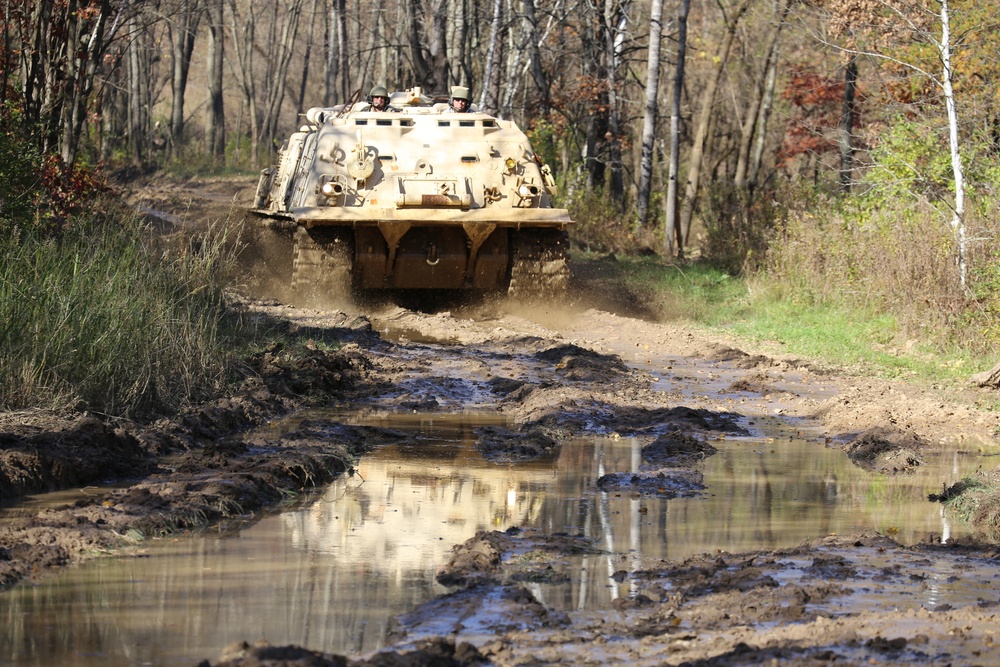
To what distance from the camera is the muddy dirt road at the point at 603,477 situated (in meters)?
4.39

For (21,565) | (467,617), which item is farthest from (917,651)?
(21,565)

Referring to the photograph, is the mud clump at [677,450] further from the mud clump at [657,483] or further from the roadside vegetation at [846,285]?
the roadside vegetation at [846,285]

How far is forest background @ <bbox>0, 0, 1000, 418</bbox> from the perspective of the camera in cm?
1362

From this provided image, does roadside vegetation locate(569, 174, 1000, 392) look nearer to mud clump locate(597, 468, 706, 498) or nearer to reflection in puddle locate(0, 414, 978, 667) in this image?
reflection in puddle locate(0, 414, 978, 667)

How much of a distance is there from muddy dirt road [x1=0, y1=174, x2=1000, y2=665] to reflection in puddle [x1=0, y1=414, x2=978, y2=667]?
0.48ft

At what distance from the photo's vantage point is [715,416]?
31.2 ft

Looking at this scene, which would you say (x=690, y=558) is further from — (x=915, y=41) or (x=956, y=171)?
(x=915, y=41)

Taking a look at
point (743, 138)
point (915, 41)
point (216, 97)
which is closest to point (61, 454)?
point (915, 41)

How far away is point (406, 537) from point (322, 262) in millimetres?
9521

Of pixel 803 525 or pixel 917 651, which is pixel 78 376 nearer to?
pixel 803 525

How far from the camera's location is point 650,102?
2230 cm

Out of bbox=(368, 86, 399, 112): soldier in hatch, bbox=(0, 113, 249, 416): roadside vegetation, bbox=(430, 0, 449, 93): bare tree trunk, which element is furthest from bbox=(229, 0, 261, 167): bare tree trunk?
bbox=(0, 113, 249, 416): roadside vegetation

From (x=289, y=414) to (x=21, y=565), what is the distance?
4.26 metres

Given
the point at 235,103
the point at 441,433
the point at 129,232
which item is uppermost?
the point at 235,103
